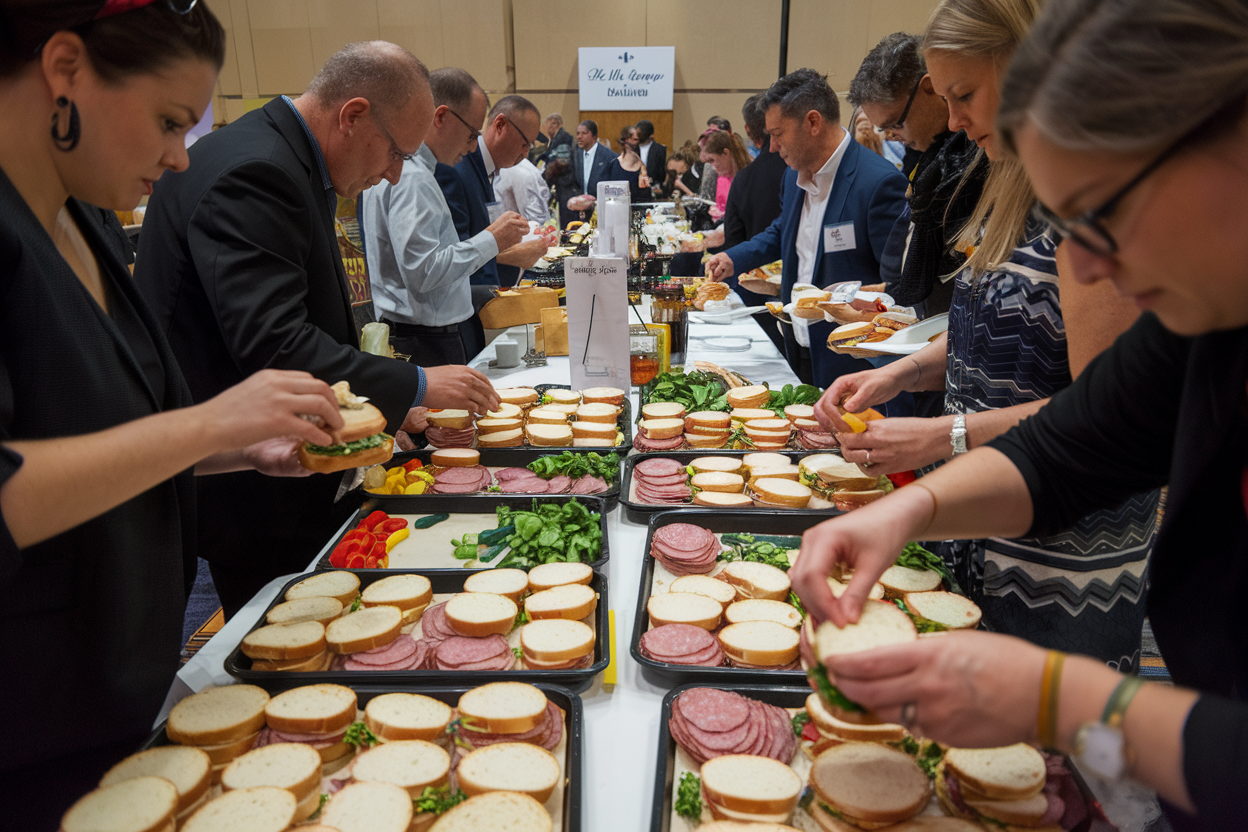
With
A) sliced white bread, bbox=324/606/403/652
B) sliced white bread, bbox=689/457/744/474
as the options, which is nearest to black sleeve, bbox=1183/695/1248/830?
sliced white bread, bbox=324/606/403/652

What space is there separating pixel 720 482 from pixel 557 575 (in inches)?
29.9

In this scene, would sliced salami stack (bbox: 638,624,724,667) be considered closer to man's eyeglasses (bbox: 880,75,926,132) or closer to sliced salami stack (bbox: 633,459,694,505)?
sliced salami stack (bbox: 633,459,694,505)

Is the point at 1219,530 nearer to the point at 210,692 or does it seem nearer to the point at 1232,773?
the point at 1232,773

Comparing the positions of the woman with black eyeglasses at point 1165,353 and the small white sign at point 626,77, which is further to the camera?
the small white sign at point 626,77

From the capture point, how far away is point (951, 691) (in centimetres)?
86

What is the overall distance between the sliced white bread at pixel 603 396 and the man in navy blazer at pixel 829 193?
4.98ft

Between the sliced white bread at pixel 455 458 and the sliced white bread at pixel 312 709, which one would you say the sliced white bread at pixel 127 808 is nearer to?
the sliced white bread at pixel 312 709

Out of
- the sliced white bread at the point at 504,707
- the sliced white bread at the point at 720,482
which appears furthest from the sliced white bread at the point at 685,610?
the sliced white bread at the point at 720,482

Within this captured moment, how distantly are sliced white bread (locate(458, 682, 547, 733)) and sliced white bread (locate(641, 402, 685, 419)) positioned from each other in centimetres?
163

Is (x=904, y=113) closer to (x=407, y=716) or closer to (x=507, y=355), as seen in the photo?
(x=507, y=355)

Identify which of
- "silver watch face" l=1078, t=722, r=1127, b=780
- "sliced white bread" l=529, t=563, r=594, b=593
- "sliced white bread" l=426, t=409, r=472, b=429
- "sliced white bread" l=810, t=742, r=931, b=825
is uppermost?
"silver watch face" l=1078, t=722, r=1127, b=780

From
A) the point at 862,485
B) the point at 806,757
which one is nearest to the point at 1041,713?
the point at 806,757

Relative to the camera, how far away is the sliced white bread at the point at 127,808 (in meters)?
1.14

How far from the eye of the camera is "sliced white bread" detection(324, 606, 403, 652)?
1.70 meters
